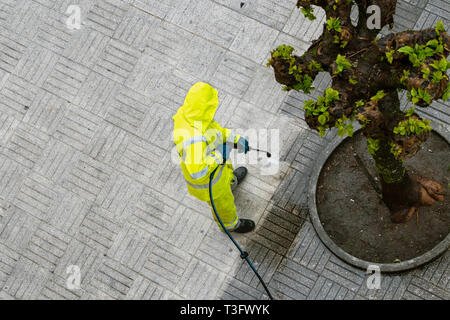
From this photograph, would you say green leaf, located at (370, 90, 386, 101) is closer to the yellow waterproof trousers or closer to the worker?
the worker

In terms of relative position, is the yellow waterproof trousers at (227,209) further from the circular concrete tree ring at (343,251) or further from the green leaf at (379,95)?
the green leaf at (379,95)

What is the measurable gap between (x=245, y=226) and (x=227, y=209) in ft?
1.71

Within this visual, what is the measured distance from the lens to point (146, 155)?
22.3 feet

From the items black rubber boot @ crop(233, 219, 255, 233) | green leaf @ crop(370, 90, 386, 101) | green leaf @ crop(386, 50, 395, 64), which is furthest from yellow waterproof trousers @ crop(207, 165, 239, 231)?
green leaf @ crop(386, 50, 395, 64)

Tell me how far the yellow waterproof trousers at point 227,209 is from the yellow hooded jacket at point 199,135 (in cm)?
34

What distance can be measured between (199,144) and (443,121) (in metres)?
3.13

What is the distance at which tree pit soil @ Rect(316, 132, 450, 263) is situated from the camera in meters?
5.91

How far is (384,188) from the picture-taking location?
565 cm

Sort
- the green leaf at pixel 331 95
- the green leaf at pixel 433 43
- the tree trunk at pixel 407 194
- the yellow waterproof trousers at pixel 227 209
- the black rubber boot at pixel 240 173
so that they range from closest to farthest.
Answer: the green leaf at pixel 433 43 → the green leaf at pixel 331 95 → the tree trunk at pixel 407 194 → the yellow waterproof trousers at pixel 227 209 → the black rubber boot at pixel 240 173

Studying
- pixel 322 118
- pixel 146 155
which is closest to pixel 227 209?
pixel 146 155

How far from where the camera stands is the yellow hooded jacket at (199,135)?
493 centimetres

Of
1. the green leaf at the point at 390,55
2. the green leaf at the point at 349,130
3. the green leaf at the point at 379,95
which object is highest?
the green leaf at the point at 390,55

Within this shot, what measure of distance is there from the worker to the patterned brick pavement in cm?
99

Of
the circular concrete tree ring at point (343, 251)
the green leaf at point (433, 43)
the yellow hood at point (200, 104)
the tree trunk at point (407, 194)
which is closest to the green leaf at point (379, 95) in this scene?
the green leaf at point (433, 43)
